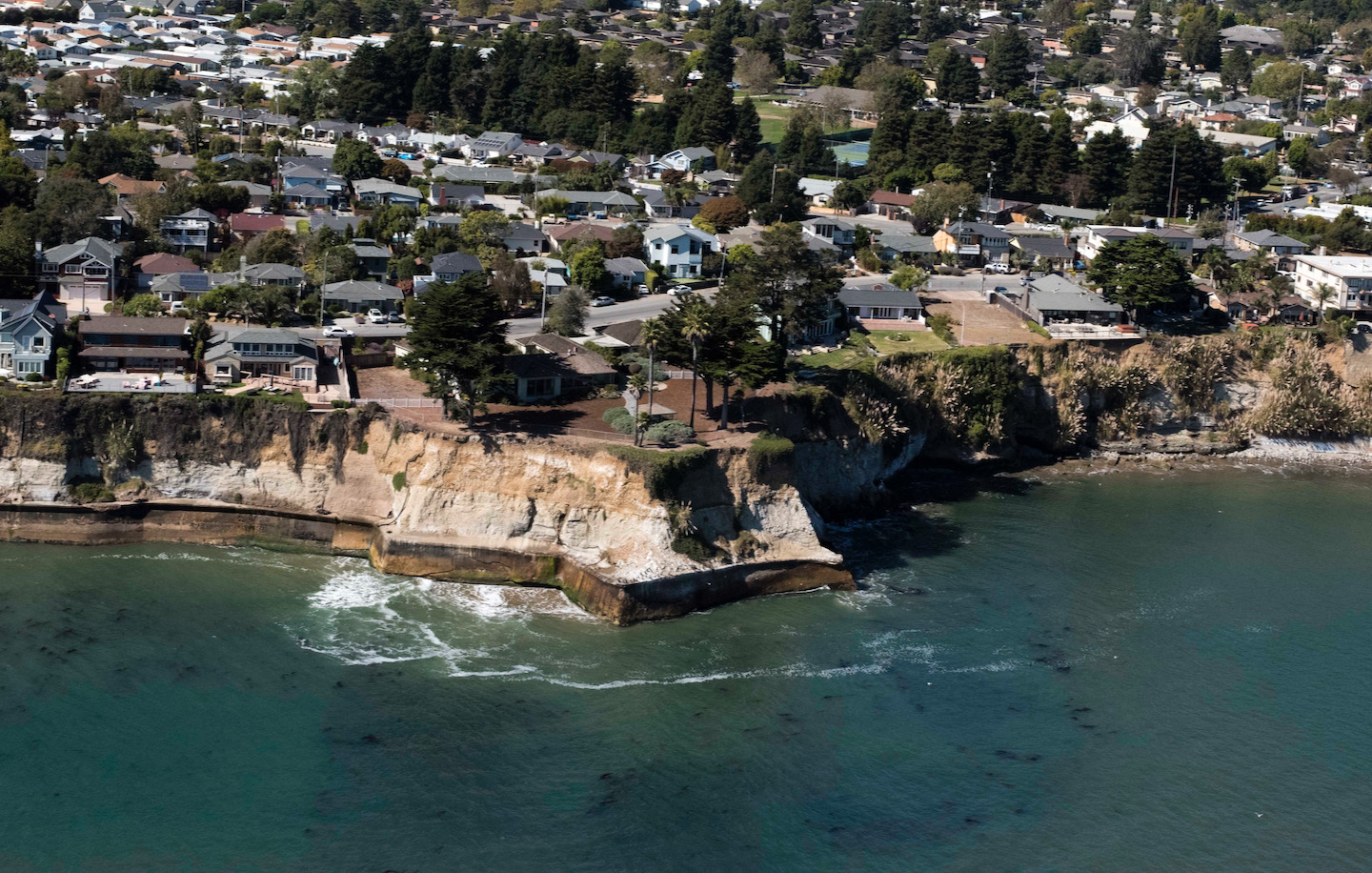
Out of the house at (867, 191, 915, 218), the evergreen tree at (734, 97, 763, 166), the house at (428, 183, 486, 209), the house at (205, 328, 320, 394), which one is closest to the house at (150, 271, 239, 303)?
the house at (205, 328, 320, 394)

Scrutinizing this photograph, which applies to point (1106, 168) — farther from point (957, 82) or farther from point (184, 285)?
point (184, 285)

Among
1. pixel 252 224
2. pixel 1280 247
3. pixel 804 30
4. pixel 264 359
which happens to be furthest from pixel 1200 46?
pixel 264 359

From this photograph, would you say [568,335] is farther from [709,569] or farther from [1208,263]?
[1208,263]

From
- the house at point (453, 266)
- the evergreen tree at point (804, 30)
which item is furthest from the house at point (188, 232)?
the evergreen tree at point (804, 30)

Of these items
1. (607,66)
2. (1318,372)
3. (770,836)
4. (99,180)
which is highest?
(607,66)

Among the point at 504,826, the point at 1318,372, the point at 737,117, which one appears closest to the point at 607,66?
the point at 737,117

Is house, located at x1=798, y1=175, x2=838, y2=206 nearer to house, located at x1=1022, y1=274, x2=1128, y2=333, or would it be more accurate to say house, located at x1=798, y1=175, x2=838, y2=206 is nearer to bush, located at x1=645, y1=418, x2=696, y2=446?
house, located at x1=1022, y1=274, x2=1128, y2=333

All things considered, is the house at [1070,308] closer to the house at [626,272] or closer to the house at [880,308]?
the house at [880,308]
